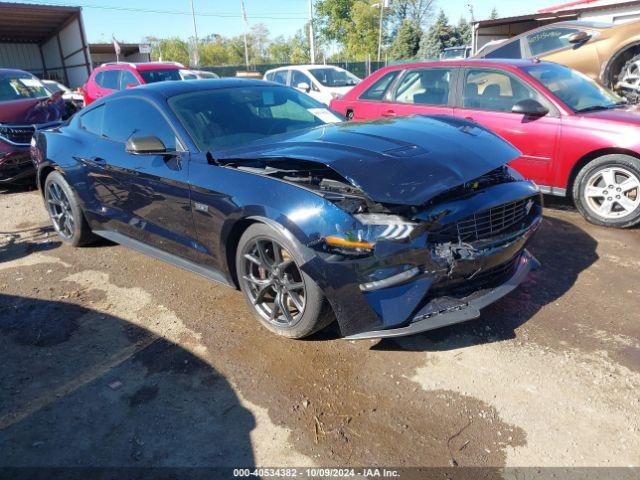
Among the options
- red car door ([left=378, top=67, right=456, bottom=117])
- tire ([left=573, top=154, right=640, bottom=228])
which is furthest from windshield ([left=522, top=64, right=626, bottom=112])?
red car door ([left=378, top=67, right=456, bottom=117])

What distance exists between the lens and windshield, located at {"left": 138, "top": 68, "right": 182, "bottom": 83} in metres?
11.3

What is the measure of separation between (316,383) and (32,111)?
24.4 feet

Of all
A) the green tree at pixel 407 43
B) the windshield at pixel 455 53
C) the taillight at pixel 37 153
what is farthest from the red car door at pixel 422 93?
the green tree at pixel 407 43

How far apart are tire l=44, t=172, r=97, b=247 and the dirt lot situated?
99 centimetres

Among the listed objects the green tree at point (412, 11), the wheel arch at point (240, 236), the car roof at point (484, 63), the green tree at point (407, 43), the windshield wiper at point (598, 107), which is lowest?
the wheel arch at point (240, 236)

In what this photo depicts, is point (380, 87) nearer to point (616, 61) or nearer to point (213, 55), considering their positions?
point (616, 61)

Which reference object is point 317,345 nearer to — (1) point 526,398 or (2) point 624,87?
(1) point 526,398

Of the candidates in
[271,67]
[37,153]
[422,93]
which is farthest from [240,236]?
[271,67]

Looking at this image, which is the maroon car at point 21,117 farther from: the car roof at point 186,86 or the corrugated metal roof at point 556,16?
the corrugated metal roof at point 556,16

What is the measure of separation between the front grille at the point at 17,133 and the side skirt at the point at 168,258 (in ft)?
12.0

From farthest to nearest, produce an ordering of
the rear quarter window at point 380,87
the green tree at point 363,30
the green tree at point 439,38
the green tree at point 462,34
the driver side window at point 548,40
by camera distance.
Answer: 1. the green tree at point 363,30
2. the green tree at point 462,34
3. the green tree at point 439,38
4. the driver side window at point 548,40
5. the rear quarter window at point 380,87

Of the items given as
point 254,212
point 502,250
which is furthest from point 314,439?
point 502,250

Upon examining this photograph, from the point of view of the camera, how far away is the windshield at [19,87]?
325 inches

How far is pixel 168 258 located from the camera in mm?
3820
